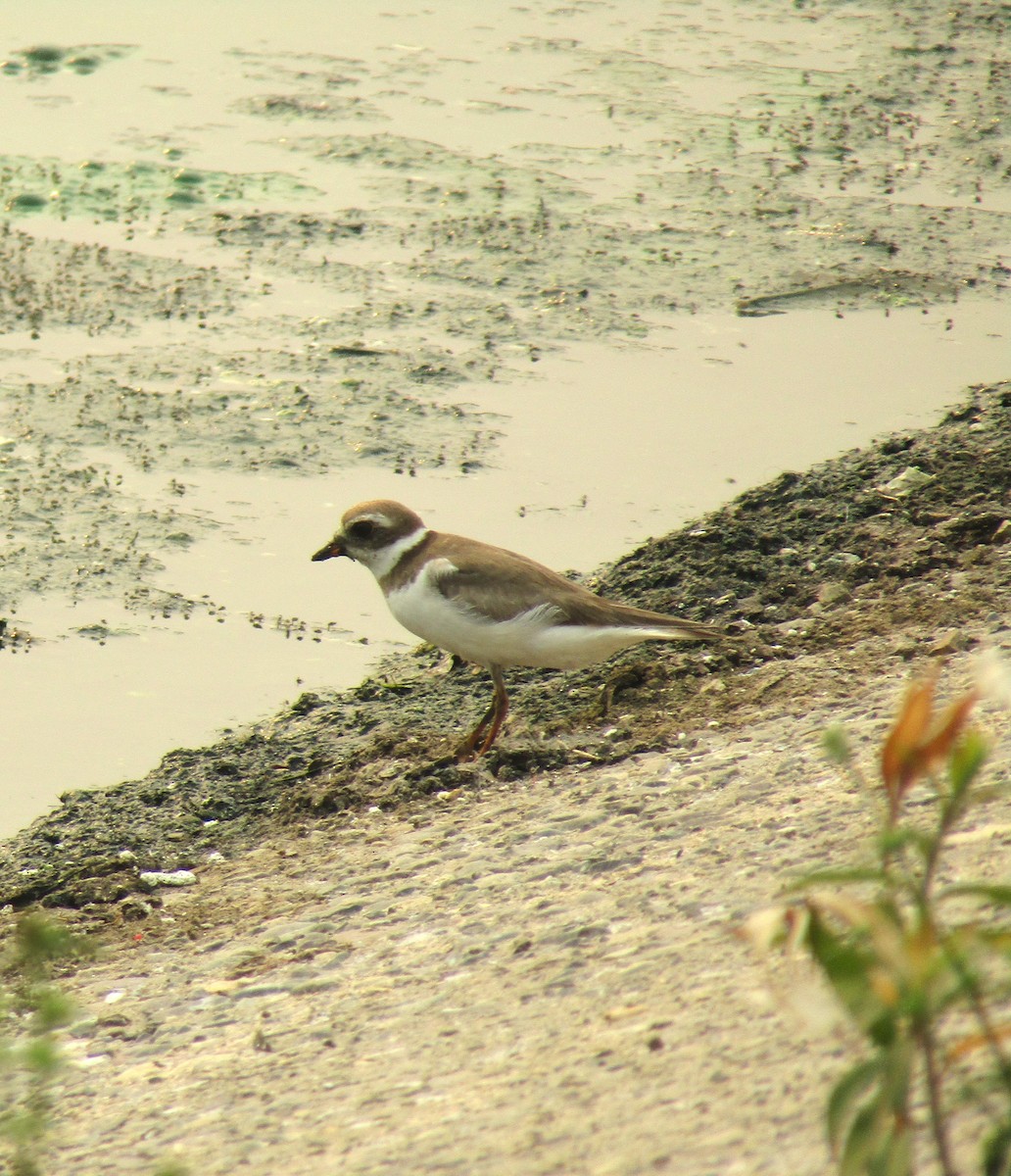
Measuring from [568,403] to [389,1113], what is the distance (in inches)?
258

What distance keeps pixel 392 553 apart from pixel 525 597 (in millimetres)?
769

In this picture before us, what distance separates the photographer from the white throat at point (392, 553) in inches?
269

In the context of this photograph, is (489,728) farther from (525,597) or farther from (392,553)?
(392,553)

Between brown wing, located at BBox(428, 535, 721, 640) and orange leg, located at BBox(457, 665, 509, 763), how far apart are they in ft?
1.13

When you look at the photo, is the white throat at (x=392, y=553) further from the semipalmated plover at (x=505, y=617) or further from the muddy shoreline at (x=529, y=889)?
the muddy shoreline at (x=529, y=889)

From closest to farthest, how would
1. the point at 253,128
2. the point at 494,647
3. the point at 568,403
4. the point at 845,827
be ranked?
the point at 845,827, the point at 494,647, the point at 568,403, the point at 253,128

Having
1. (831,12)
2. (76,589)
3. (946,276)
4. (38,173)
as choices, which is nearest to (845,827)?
(76,589)

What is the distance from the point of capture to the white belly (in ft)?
20.8

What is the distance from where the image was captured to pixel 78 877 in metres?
5.81

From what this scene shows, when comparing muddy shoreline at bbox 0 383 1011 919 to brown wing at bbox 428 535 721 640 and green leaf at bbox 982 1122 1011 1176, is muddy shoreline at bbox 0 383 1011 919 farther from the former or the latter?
green leaf at bbox 982 1122 1011 1176

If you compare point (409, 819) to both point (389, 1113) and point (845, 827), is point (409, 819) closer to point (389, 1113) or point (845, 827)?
point (845, 827)

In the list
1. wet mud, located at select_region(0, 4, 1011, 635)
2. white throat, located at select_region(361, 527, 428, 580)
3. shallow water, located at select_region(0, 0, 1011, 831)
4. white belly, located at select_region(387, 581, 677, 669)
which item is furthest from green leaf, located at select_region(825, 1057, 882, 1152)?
wet mud, located at select_region(0, 4, 1011, 635)

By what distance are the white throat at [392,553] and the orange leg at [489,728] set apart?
2.09ft

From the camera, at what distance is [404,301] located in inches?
431
